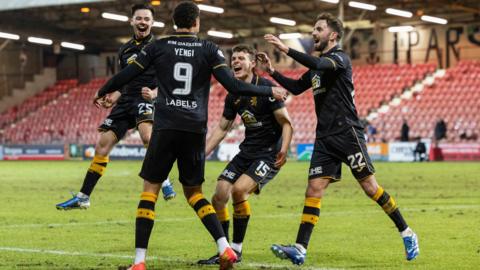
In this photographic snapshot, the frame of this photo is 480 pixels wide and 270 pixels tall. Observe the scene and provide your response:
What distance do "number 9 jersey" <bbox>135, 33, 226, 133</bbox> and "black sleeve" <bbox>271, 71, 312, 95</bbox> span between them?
1.67 m

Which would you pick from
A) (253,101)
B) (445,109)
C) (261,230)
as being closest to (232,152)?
(445,109)

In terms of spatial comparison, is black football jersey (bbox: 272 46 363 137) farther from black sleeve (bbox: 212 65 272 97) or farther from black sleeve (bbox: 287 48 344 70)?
black sleeve (bbox: 212 65 272 97)

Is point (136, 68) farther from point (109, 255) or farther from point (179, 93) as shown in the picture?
point (109, 255)

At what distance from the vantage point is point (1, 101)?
191 feet

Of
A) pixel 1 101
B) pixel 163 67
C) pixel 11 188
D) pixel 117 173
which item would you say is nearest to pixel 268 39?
pixel 163 67

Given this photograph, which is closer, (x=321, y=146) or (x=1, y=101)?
(x=321, y=146)

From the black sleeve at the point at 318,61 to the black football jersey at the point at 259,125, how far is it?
1006 millimetres

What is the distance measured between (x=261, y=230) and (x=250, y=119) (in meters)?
2.86

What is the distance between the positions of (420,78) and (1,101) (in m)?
26.6

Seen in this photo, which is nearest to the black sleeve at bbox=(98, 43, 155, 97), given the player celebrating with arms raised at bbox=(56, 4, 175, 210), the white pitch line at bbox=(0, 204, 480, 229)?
the player celebrating with arms raised at bbox=(56, 4, 175, 210)

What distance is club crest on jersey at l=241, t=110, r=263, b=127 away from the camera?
32.5 ft

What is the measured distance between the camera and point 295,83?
9.75 metres

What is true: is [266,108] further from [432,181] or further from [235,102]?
[432,181]

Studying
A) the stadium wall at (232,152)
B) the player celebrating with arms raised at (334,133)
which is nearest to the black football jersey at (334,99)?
the player celebrating with arms raised at (334,133)
